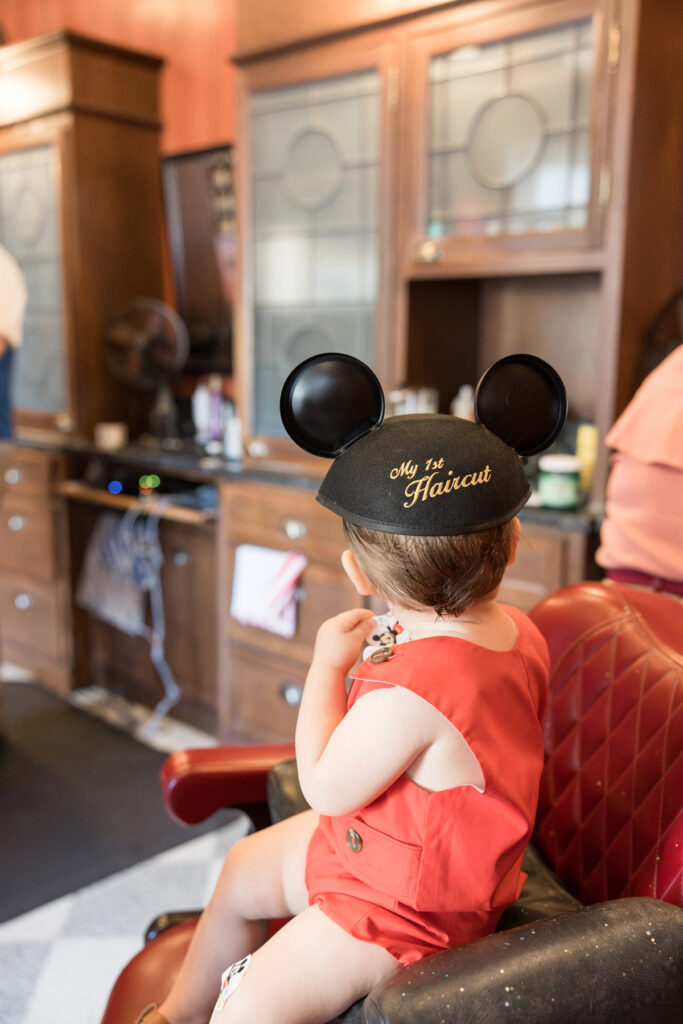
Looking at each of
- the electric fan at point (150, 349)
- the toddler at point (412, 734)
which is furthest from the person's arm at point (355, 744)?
the electric fan at point (150, 349)

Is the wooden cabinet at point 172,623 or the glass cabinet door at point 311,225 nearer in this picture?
the glass cabinet door at point 311,225

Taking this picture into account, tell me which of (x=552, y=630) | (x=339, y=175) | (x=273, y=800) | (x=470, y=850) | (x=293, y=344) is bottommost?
(x=273, y=800)

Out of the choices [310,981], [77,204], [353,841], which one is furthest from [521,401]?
[77,204]

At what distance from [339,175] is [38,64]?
1.55 meters

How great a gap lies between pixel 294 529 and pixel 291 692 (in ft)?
1.72

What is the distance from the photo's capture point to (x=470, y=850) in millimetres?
994

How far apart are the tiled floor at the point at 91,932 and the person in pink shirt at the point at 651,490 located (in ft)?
4.73

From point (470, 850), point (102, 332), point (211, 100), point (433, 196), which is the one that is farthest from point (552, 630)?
point (211, 100)

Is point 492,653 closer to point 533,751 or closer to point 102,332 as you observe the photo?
point 533,751

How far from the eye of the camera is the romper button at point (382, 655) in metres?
1.02

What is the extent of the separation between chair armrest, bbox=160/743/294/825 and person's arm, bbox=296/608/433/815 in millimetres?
390

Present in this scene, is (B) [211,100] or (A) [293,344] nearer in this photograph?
(A) [293,344]

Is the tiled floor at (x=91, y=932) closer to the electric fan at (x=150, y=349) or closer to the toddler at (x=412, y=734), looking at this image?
the toddler at (x=412, y=734)

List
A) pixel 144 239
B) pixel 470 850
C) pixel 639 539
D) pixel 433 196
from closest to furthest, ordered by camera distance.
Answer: pixel 470 850
pixel 639 539
pixel 433 196
pixel 144 239
